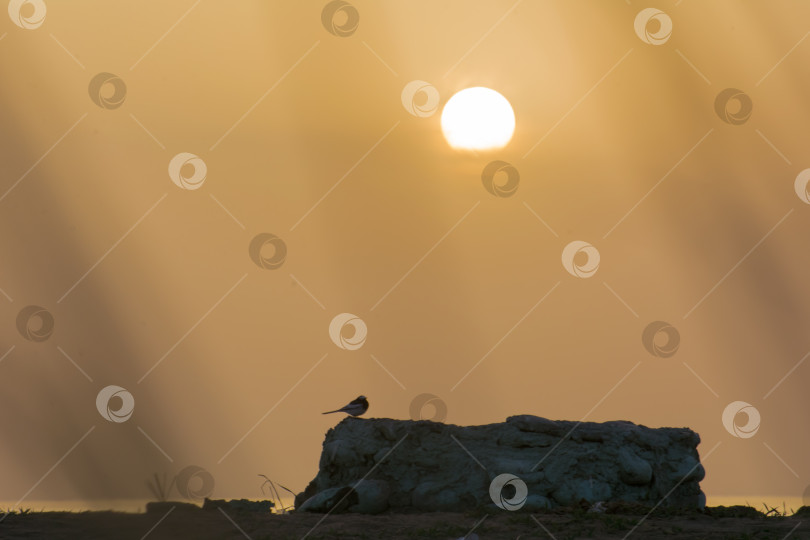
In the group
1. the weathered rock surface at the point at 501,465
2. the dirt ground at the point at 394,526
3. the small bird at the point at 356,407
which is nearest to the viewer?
the dirt ground at the point at 394,526

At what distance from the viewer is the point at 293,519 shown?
11.2 m

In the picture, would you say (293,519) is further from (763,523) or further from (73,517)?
(763,523)

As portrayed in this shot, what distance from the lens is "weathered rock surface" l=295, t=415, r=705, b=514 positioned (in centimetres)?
1267

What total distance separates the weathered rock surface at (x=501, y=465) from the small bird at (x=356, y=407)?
12.1 inches

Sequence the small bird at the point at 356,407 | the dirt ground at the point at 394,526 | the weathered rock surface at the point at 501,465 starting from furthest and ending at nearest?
the small bird at the point at 356,407
the weathered rock surface at the point at 501,465
the dirt ground at the point at 394,526

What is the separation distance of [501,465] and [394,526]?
2879 millimetres

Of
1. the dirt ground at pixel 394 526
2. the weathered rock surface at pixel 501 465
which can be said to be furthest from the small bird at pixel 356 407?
the dirt ground at pixel 394 526

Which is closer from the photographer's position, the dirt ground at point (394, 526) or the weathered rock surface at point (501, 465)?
the dirt ground at point (394, 526)

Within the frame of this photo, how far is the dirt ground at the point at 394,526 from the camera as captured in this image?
30.7 feet

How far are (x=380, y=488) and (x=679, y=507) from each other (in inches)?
196

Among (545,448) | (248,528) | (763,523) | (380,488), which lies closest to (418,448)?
(380,488)

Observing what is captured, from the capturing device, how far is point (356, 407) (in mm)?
14766

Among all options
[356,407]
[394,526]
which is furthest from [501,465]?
[356,407]

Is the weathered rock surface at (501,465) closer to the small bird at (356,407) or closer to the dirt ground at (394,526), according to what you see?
the small bird at (356,407)
